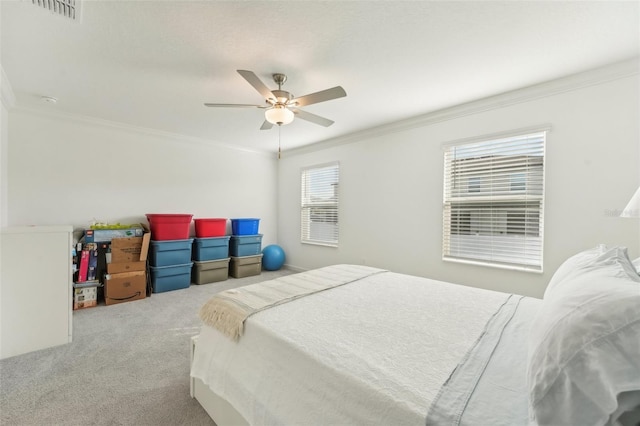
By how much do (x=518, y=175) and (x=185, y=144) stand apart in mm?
4888

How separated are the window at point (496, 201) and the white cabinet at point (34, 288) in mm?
4081

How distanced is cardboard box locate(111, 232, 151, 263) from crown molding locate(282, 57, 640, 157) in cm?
354

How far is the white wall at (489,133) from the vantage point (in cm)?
233

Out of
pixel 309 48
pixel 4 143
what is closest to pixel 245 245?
pixel 4 143

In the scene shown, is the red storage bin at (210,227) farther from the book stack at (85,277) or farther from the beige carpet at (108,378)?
the beige carpet at (108,378)

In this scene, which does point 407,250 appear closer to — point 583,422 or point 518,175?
point 518,175

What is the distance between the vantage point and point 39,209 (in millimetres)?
3428

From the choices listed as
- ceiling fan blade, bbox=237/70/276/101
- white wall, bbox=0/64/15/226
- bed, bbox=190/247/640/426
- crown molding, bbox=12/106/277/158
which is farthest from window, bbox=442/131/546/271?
white wall, bbox=0/64/15/226

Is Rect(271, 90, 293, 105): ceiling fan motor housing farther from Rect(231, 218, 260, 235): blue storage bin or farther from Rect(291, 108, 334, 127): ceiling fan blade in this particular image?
Rect(231, 218, 260, 235): blue storage bin

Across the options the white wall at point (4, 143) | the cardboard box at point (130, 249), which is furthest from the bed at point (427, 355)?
the white wall at point (4, 143)

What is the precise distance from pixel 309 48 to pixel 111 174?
362 centimetres

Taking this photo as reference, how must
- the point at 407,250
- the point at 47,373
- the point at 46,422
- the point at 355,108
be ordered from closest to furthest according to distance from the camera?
the point at 46,422, the point at 47,373, the point at 355,108, the point at 407,250

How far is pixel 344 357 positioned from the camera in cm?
107

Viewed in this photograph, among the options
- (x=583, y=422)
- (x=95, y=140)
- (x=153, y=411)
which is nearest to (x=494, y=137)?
(x=583, y=422)
